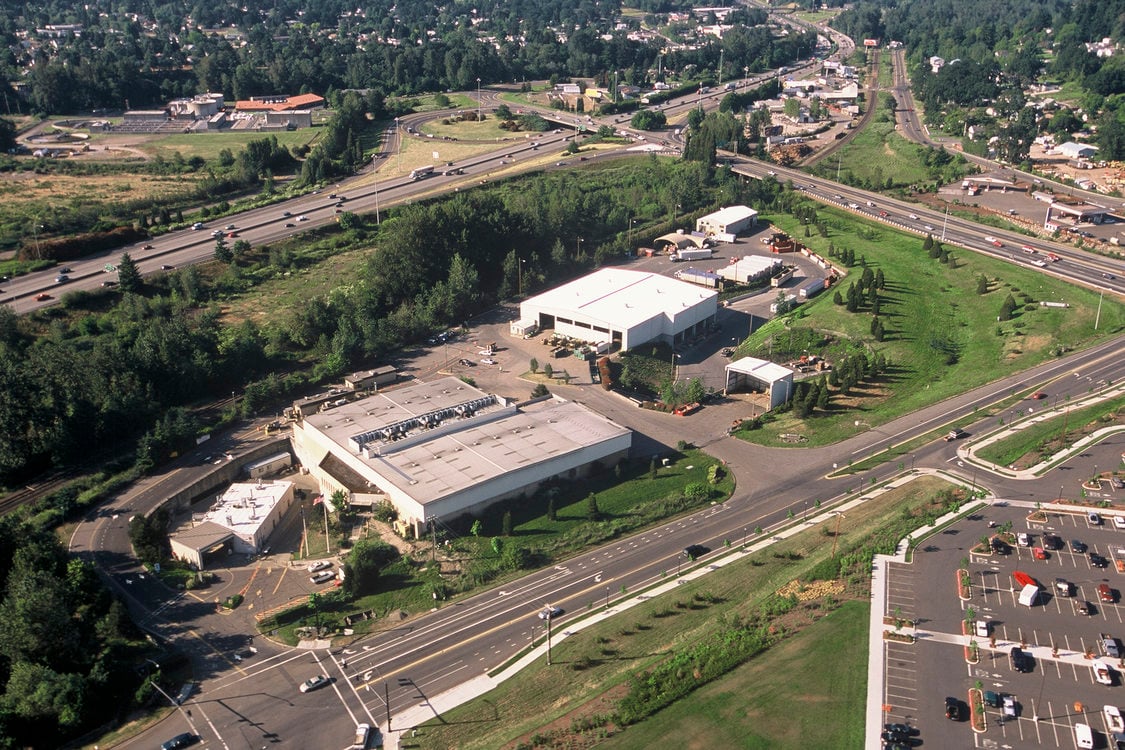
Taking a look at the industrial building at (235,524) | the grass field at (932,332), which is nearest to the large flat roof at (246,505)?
the industrial building at (235,524)

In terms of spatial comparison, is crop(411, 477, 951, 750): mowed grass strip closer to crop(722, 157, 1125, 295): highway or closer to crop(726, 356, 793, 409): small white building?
crop(726, 356, 793, 409): small white building

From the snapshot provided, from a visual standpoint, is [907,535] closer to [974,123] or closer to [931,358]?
[931,358]

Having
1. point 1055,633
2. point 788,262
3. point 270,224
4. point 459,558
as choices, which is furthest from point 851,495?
point 270,224

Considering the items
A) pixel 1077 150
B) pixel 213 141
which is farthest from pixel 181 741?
pixel 1077 150

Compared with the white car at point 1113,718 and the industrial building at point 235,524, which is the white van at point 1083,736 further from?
the industrial building at point 235,524

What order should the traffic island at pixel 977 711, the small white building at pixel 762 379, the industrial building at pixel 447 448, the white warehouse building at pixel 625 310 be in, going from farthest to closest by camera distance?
1. the white warehouse building at pixel 625 310
2. the small white building at pixel 762 379
3. the industrial building at pixel 447 448
4. the traffic island at pixel 977 711

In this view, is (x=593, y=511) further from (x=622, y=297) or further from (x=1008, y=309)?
(x=1008, y=309)
